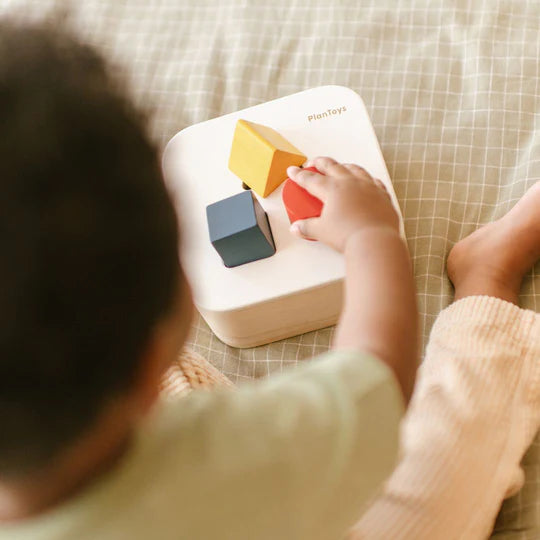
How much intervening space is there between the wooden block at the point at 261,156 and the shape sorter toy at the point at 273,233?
0.01 m

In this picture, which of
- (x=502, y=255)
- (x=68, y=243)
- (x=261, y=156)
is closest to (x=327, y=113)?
(x=261, y=156)

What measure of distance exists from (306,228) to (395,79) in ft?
1.01

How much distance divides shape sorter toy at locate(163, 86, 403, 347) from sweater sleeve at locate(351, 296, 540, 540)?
13 cm

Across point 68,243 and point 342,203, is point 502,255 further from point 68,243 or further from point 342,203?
point 68,243

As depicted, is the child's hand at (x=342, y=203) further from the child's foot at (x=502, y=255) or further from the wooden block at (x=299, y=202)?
the child's foot at (x=502, y=255)

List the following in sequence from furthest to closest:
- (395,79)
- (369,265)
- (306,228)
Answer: (395,79) < (306,228) < (369,265)

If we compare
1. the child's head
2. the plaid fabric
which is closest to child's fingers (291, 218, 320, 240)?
the plaid fabric

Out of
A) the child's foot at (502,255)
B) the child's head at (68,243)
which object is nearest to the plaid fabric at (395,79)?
the child's foot at (502,255)

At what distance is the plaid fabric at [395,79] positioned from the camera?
2.48ft

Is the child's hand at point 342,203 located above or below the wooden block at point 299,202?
above

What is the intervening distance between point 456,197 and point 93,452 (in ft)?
1.76

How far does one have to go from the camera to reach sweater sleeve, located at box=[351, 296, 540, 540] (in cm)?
56

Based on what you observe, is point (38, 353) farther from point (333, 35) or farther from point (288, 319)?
point (333, 35)

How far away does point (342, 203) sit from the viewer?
1.95ft
